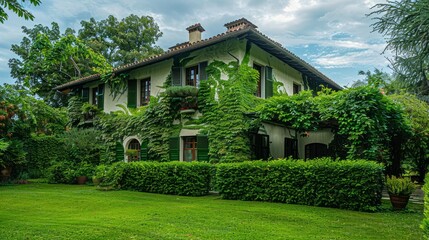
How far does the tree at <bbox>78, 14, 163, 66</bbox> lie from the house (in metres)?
12.8

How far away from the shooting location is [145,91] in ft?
55.2

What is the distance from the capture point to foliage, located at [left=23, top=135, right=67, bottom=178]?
19.1 meters

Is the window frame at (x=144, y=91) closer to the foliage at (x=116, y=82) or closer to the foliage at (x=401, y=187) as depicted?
the foliage at (x=116, y=82)

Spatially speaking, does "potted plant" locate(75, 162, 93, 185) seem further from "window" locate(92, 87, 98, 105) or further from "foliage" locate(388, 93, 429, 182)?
"foliage" locate(388, 93, 429, 182)

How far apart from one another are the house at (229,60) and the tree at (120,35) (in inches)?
502

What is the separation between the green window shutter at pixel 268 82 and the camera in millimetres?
14727

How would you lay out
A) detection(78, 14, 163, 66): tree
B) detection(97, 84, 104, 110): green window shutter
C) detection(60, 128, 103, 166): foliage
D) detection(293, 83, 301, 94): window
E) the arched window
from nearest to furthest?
Answer: the arched window
detection(60, 128, 103, 166): foliage
detection(293, 83, 301, 94): window
detection(97, 84, 104, 110): green window shutter
detection(78, 14, 163, 66): tree

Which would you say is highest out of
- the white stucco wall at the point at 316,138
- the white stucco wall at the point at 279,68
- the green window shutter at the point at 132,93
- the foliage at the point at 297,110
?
the white stucco wall at the point at 279,68

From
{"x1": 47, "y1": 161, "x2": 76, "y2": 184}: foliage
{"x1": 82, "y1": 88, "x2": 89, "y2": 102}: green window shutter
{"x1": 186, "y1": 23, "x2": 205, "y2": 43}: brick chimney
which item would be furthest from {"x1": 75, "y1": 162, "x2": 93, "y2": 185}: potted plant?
{"x1": 186, "y1": 23, "x2": 205, "y2": 43}: brick chimney

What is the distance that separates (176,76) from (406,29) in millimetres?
9062

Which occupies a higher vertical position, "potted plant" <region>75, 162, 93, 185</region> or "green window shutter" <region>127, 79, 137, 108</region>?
"green window shutter" <region>127, 79, 137, 108</region>

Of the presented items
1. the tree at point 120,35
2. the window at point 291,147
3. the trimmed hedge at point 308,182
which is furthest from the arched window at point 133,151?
the tree at point 120,35

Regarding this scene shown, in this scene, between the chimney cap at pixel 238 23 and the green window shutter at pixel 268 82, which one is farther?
the green window shutter at pixel 268 82

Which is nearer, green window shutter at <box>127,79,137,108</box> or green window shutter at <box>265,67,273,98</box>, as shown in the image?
green window shutter at <box>265,67,273,98</box>
